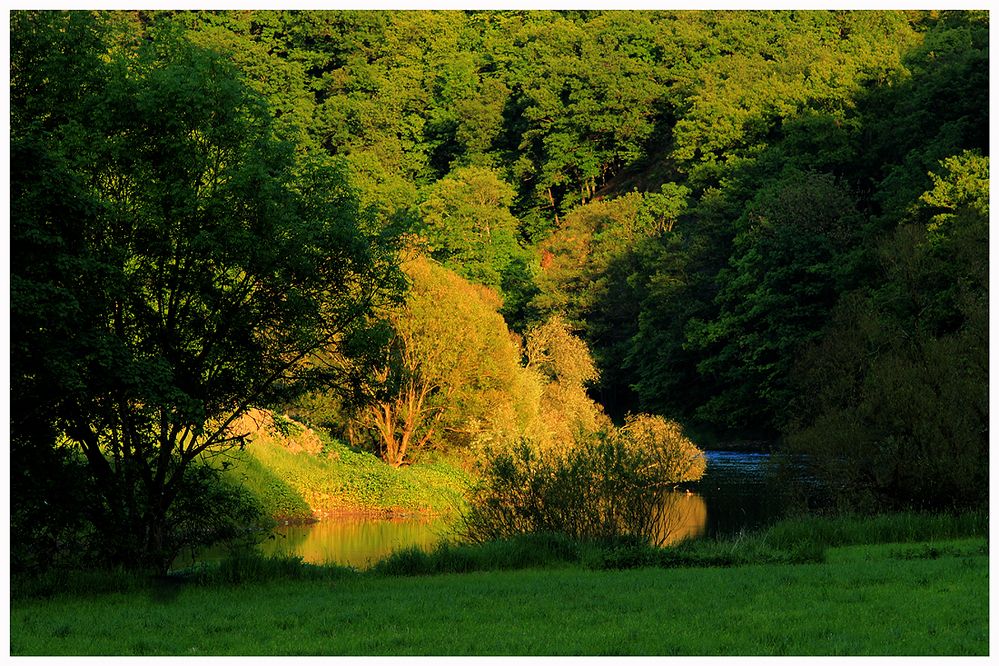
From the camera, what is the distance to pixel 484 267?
74688 mm

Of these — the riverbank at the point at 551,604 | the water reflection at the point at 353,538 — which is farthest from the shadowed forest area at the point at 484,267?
the riverbank at the point at 551,604

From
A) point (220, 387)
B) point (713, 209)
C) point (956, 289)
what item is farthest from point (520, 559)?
point (713, 209)

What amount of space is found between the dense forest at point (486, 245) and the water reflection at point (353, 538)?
229 centimetres

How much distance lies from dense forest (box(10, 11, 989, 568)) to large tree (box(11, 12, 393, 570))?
6 centimetres

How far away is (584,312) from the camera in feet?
244

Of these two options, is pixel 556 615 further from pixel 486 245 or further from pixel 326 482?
pixel 486 245

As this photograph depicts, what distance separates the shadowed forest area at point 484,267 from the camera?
19.5 metres

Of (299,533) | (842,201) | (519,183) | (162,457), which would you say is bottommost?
(299,533)

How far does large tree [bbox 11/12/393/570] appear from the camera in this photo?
19000mm

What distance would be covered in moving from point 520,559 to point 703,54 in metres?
78.9

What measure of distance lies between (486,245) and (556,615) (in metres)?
64.0

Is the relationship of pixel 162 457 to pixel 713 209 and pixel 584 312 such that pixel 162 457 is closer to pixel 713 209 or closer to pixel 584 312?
pixel 713 209

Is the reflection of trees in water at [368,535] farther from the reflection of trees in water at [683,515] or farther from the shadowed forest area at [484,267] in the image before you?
the shadowed forest area at [484,267]

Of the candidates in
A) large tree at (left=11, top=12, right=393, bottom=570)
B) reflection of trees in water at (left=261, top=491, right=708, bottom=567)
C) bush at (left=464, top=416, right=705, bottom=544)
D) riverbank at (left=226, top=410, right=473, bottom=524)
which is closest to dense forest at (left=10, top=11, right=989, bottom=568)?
large tree at (left=11, top=12, right=393, bottom=570)
